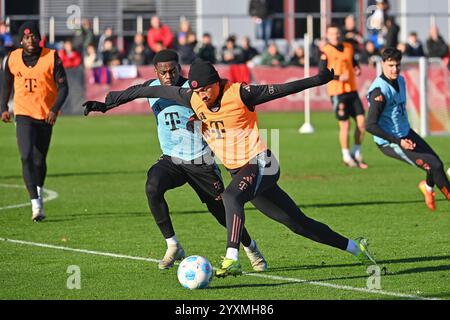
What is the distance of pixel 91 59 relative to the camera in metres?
35.9

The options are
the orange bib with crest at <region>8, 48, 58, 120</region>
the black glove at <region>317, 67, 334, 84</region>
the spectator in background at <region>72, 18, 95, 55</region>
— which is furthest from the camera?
the spectator in background at <region>72, 18, 95, 55</region>

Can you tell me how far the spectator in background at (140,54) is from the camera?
35875mm

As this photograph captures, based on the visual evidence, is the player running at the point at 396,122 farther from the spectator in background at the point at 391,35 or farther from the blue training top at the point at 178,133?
the spectator in background at the point at 391,35

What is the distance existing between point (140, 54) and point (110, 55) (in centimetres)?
94

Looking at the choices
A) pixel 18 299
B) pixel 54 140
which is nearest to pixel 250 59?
pixel 54 140

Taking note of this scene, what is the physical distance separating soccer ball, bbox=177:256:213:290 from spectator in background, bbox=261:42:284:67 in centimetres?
2636

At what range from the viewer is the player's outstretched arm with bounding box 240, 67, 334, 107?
10.2 metres

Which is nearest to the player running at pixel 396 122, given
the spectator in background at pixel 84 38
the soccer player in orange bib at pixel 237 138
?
the soccer player in orange bib at pixel 237 138

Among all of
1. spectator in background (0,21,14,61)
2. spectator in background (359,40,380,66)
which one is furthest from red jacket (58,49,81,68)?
spectator in background (359,40,380,66)

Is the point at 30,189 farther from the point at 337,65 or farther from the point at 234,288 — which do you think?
the point at 337,65

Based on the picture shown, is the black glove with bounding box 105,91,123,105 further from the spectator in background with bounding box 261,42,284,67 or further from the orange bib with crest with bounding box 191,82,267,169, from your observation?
the spectator in background with bounding box 261,42,284,67

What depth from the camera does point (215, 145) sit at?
10680 millimetres

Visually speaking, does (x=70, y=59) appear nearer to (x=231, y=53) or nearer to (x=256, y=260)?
(x=231, y=53)

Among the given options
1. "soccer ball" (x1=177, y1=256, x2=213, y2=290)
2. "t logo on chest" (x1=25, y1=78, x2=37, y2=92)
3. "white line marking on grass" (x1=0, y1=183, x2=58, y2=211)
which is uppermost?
"t logo on chest" (x1=25, y1=78, x2=37, y2=92)
